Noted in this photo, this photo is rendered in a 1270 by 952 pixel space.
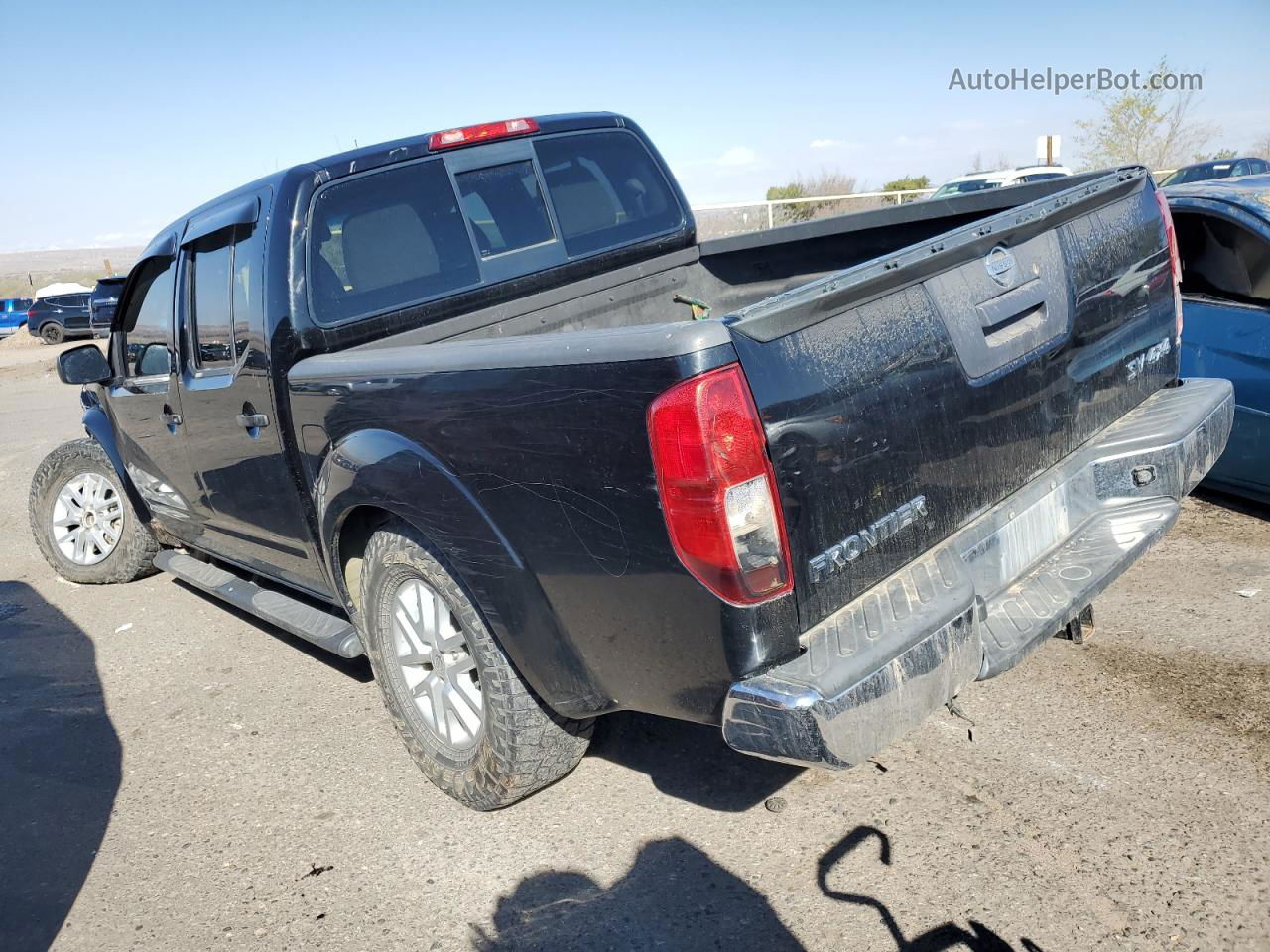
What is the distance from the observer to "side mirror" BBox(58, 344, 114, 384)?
5051 mm

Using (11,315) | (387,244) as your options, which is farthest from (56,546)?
(11,315)

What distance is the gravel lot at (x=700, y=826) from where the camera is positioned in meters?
2.58

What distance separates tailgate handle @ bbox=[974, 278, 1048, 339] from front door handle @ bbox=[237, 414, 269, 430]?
2.52 m

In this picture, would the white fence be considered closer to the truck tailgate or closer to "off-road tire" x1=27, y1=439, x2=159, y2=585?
"off-road tire" x1=27, y1=439, x2=159, y2=585

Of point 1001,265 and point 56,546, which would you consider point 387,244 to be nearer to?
point 1001,265

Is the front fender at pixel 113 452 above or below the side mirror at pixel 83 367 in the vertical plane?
below

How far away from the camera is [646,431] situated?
2.26m

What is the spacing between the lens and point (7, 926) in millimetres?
2973

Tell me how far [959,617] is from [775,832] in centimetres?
96

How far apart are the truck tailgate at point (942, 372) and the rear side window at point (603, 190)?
6.30ft

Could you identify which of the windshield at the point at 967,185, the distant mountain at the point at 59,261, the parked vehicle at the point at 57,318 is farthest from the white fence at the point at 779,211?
the distant mountain at the point at 59,261

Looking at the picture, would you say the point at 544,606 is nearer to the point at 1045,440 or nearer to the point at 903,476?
the point at 903,476

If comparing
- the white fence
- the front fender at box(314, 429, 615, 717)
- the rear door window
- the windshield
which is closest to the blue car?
the front fender at box(314, 429, 615, 717)

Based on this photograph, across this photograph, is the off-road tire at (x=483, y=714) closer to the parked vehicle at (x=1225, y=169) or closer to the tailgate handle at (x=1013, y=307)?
the tailgate handle at (x=1013, y=307)
